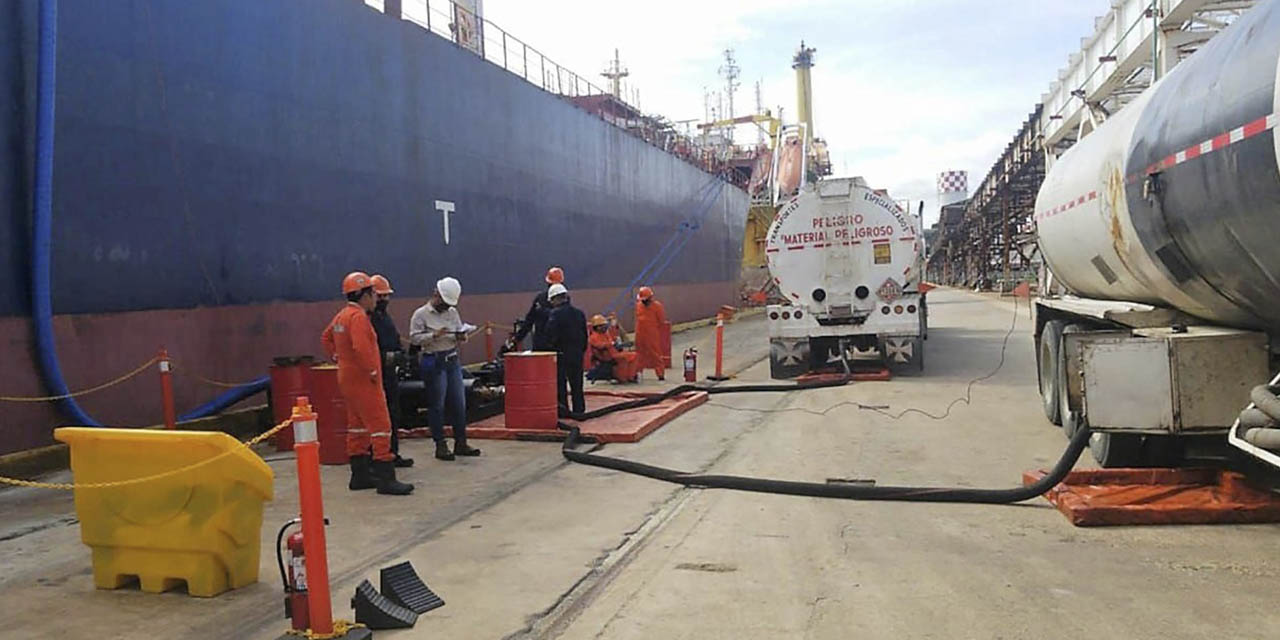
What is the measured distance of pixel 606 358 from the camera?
1427 centimetres

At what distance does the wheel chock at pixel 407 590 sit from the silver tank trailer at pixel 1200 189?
4.62 metres

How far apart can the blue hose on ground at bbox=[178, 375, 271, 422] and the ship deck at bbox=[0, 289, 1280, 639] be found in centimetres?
185

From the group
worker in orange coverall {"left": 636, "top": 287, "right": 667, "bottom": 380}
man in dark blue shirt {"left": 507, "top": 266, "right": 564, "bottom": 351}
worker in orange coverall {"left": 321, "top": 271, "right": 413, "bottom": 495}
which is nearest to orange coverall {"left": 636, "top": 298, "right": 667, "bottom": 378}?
worker in orange coverall {"left": 636, "top": 287, "right": 667, "bottom": 380}

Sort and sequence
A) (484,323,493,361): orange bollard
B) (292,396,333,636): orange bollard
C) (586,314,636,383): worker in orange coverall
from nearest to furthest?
1. (292,396,333,636): orange bollard
2. (586,314,636,383): worker in orange coverall
3. (484,323,493,361): orange bollard

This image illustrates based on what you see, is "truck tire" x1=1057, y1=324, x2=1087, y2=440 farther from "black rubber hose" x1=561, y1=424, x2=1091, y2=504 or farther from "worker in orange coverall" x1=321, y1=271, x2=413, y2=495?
"worker in orange coverall" x1=321, y1=271, x2=413, y2=495

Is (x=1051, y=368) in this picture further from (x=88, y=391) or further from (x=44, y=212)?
(x=44, y=212)

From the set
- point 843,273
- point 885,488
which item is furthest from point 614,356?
point 885,488

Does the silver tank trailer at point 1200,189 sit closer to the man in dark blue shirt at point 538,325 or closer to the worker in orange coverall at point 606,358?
the man in dark blue shirt at point 538,325

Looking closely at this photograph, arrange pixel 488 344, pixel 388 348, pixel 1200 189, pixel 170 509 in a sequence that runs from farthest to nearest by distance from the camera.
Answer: pixel 488 344 → pixel 388 348 → pixel 1200 189 → pixel 170 509

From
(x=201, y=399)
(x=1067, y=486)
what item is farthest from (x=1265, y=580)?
(x=201, y=399)

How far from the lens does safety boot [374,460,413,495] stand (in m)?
6.88

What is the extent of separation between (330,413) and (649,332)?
7344mm

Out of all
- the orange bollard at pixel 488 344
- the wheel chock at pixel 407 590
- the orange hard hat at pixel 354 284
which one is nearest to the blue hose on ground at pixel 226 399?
the orange hard hat at pixel 354 284

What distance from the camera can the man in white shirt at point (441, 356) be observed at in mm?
7992
